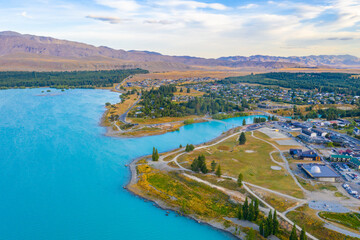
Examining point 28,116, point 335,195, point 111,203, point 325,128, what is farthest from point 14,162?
point 325,128

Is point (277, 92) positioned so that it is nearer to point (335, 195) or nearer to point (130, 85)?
point (130, 85)

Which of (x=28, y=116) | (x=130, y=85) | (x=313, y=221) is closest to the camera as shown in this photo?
(x=313, y=221)

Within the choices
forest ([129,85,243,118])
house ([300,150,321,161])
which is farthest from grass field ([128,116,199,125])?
house ([300,150,321,161])

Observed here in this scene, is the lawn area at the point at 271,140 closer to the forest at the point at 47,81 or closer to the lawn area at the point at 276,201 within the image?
the lawn area at the point at 276,201

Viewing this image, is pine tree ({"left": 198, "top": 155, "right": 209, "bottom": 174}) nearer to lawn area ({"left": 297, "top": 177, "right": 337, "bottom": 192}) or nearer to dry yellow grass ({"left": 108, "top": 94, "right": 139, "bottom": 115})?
lawn area ({"left": 297, "top": 177, "right": 337, "bottom": 192})

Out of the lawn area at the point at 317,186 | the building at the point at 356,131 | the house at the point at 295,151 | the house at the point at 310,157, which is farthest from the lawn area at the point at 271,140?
the building at the point at 356,131
